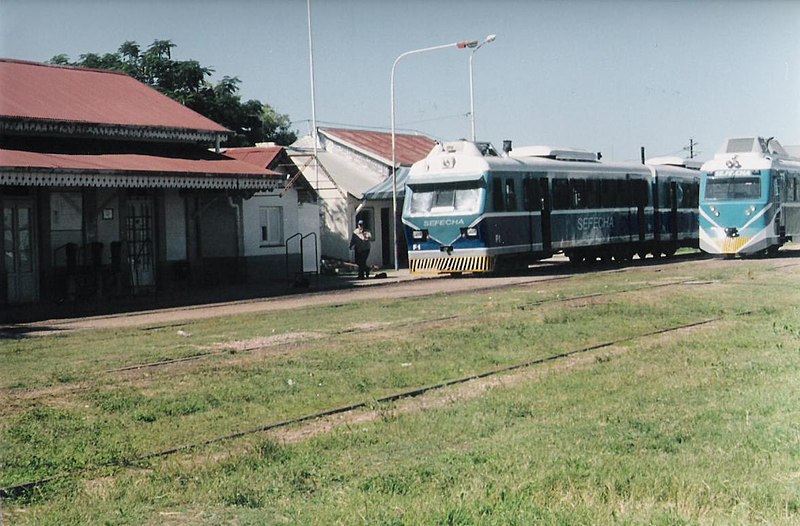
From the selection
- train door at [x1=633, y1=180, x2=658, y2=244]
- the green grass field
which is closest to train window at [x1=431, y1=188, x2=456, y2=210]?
train door at [x1=633, y1=180, x2=658, y2=244]

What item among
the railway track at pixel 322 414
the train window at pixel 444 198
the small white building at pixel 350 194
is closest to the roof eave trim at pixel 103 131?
the train window at pixel 444 198

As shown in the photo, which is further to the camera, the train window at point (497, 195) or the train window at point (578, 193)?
the train window at point (578, 193)

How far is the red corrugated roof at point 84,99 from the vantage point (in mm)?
24305

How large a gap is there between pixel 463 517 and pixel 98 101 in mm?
22440

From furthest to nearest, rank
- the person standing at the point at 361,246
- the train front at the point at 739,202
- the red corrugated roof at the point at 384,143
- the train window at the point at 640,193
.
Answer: the red corrugated roof at the point at 384,143 → the train window at the point at 640,193 → the train front at the point at 739,202 → the person standing at the point at 361,246

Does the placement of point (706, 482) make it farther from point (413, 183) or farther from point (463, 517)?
point (413, 183)

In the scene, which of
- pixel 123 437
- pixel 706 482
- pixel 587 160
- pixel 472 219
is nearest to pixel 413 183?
pixel 472 219

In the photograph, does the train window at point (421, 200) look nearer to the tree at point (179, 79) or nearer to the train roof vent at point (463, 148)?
the train roof vent at point (463, 148)

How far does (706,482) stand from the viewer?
7082 mm

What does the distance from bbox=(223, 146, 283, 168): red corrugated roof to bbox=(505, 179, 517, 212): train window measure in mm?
6906

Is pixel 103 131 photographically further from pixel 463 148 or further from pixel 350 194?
pixel 350 194

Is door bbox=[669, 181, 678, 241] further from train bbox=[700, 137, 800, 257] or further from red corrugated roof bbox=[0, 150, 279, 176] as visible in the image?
red corrugated roof bbox=[0, 150, 279, 176]

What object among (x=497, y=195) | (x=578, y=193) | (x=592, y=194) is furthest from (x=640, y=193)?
(x=497, y=195)

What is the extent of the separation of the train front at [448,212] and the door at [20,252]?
10424 mm
